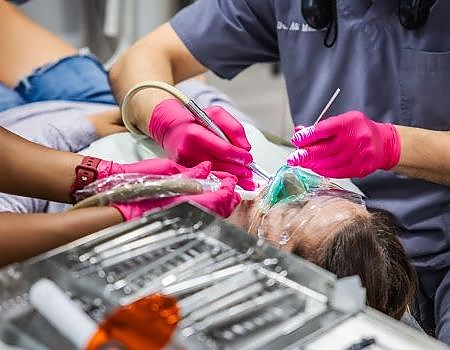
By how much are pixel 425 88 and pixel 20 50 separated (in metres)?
1.19

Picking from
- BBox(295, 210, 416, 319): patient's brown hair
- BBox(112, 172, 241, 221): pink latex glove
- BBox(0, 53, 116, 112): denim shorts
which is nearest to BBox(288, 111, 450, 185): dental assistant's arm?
BBox(295, 210, 416, 319): patient's brown hair

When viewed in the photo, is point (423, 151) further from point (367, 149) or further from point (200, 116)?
point (200, 116)

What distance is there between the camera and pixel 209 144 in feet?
4.41

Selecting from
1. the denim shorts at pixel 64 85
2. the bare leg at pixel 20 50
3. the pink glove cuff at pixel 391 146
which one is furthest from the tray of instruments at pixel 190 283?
the bare leg at pixel 20 50

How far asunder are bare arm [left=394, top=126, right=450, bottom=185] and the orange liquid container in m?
0.74

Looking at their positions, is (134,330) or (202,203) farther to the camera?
(202,203)

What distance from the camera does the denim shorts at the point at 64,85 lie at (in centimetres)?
197

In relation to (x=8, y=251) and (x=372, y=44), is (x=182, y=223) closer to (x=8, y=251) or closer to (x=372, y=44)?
(x=8, y=251)

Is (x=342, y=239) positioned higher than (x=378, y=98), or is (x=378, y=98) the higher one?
(x=378, y=98)

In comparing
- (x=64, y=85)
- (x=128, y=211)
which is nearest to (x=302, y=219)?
(x=128, y=211)

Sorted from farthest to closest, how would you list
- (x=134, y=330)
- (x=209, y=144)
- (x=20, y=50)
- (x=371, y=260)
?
(x=20, y=50) → (x=209, y=144) → (x=371, y=260) → (x=134, y=330)

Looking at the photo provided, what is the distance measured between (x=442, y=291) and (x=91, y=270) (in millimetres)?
837

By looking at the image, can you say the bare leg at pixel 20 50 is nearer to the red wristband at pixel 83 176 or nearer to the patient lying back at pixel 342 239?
the red wristband at pixel 83 176

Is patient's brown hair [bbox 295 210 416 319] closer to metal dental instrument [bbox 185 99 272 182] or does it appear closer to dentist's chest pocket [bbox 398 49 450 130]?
metal dental instrument [bbox 185 99 272 182]
